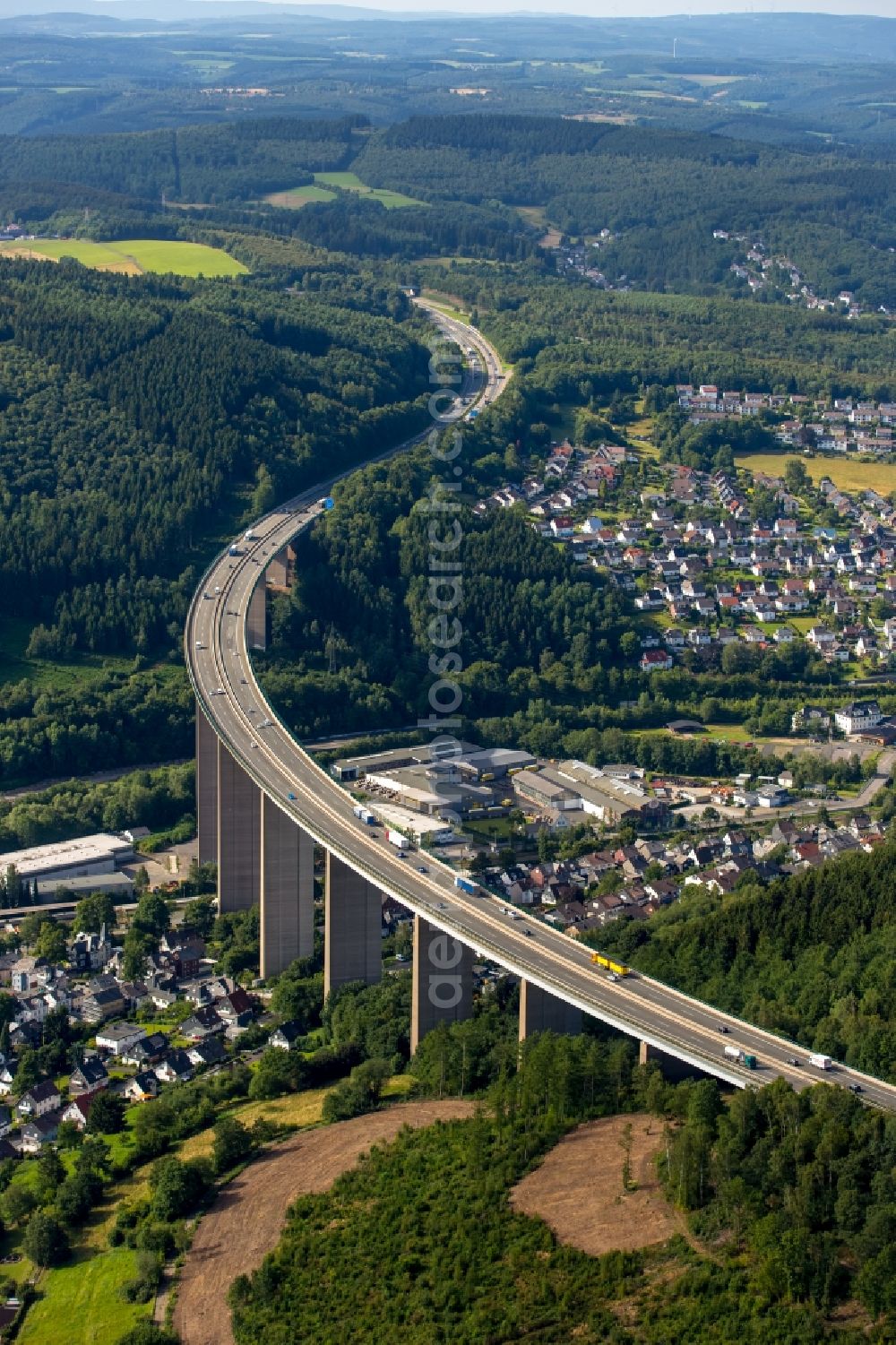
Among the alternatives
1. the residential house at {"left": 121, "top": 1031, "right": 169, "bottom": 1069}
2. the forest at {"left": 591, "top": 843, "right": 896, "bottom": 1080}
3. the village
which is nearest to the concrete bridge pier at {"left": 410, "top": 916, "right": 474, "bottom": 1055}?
the forest at {"left": 591, "top": 843, "right": 896, "bottom": 1080}

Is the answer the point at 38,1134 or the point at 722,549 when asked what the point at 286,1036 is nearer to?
the point at 38,1134

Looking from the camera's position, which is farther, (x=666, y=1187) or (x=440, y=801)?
(x=440, y=801)

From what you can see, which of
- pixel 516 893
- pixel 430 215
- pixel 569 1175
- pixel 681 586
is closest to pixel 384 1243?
pixel 569 1175

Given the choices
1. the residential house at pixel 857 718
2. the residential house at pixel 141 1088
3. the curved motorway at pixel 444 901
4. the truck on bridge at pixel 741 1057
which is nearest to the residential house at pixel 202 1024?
the residential house at pixel 141 1088

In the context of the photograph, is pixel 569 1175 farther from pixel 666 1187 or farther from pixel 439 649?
pixel 439 649

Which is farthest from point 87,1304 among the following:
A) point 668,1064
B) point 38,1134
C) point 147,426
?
point 147,426

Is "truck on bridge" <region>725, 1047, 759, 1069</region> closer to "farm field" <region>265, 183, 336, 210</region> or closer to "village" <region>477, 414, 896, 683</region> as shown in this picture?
"village" <region>477, 414, 896, 683</region>
